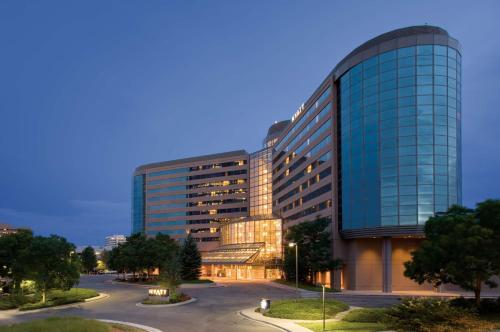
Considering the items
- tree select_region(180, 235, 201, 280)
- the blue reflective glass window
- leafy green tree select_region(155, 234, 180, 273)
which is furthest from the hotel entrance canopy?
the blue reflective glass window

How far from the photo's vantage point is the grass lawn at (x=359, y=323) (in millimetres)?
30266

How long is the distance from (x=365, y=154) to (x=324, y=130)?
1216 cm

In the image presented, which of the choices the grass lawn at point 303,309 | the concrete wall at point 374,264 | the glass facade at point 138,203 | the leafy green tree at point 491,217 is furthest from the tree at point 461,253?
the glass facade at point 138,203

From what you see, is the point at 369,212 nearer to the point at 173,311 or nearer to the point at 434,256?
the point at 434,256

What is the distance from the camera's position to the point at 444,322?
87.8 feet

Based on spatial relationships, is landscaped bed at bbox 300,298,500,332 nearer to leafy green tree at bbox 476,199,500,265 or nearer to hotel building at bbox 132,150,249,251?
leafy green tree at bbox 476,199,500,265

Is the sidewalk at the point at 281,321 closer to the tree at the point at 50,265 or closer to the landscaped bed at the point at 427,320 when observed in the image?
the landscaped bed at the point at 427,320

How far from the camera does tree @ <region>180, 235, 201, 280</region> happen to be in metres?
87.0

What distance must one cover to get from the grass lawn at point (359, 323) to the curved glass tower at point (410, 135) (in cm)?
2936

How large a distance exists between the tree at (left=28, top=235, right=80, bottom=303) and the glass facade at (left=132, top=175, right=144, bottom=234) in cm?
10880

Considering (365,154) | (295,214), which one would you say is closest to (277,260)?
(295,214)

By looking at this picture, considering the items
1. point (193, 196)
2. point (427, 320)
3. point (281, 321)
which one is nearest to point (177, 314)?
point (281, 321)

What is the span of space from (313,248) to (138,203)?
101 m

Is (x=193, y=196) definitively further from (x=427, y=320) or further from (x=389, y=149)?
(x=427, y=320)
